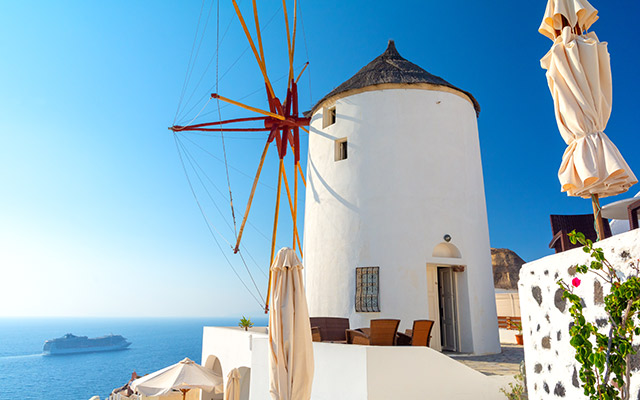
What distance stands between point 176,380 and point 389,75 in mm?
Result: 8272

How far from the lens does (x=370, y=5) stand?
1645 cm

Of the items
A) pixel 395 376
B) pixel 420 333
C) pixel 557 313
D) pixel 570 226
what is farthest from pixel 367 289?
pixel 557 313

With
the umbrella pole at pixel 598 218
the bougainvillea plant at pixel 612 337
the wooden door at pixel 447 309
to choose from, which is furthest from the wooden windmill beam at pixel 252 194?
the bougainvillea plant at pixel 612 337

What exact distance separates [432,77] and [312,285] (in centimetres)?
584

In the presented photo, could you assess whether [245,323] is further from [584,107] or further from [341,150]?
[584,107]

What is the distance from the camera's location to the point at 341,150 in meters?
10.7

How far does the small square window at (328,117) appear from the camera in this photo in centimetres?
1113

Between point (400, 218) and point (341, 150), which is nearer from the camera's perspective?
point (400, 218)

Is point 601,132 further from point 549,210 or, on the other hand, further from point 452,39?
point 549,210

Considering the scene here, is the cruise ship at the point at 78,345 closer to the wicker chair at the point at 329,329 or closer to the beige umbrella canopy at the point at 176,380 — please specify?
the beige umbrella canopy at the point at 176,380

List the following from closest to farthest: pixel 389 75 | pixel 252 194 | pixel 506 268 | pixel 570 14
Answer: pixel 570 14 → pixel 389 75 → pixel 252 194 → pixel 506 268

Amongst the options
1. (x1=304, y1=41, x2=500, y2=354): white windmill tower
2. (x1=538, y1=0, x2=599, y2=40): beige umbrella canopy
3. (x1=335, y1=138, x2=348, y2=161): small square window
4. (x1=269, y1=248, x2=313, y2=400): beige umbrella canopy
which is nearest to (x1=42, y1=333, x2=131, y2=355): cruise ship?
(x1=304, y1=41, x2=500, y2=354): white windmill tower

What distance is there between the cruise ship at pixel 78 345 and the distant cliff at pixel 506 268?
308 ft

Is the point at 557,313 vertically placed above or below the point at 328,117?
below
